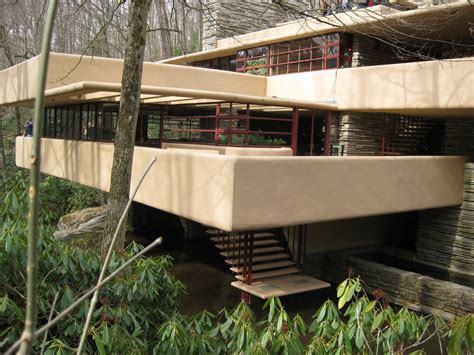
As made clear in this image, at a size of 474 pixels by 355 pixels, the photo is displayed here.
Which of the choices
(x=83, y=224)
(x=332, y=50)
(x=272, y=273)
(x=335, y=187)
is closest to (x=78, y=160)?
(x=83, y=224)

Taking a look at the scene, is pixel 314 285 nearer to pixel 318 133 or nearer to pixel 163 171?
pixel 163 171

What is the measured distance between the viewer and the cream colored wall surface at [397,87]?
10.7 metres

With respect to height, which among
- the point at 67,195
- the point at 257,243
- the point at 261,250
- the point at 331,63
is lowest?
the point at 67,195

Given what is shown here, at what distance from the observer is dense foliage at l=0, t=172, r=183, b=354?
3.69 metres

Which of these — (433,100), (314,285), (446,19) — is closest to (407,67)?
(433,100)

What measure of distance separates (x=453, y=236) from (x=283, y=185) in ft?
19.0

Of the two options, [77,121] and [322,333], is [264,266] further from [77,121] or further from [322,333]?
[77,121]

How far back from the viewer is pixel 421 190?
35.1 feet

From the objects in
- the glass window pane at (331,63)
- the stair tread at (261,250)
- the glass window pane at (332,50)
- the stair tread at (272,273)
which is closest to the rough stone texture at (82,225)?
the stair tread at (261,250)

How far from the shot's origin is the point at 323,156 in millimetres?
9203

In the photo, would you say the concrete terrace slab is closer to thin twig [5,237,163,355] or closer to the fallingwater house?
the fallingwater house

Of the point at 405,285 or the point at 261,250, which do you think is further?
the point at 261,250

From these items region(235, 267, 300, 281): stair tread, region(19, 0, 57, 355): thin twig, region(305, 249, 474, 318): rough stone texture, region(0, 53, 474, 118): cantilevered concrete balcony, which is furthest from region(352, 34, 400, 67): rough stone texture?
region(19, 0, 57, 355): thin twig

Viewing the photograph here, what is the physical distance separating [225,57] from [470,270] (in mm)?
13096
